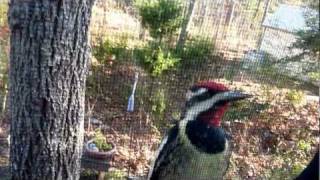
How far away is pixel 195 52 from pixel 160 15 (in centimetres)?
15

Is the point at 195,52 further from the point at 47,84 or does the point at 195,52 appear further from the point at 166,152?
the point at 47,84

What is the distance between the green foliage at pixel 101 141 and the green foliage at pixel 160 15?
14.1 inches

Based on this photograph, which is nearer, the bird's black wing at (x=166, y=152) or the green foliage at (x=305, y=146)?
the bird's black wing at (x=166, y=152)

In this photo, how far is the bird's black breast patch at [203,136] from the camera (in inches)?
37.9

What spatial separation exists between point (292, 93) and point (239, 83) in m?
0.20

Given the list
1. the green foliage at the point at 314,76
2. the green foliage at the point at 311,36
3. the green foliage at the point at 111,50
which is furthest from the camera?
the green foliage at the point at 111,50

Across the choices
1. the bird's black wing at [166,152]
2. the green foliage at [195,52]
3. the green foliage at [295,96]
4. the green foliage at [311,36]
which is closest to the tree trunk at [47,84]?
the bird's black wing at [166,152]

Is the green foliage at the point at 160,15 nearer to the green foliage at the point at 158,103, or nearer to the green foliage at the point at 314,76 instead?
the green foliage at the point at 158,103

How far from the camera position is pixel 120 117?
57.9 inches

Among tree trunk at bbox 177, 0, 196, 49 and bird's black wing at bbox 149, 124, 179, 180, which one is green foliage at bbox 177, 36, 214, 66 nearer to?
tree trunk at bbox 177, 0, 196, 49

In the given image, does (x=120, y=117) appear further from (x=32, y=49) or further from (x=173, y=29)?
(x=32, y=49)

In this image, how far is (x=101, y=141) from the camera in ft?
4.70

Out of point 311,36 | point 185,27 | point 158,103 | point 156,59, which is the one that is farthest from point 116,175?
point 311,36

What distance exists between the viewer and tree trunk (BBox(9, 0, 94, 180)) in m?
0.81
